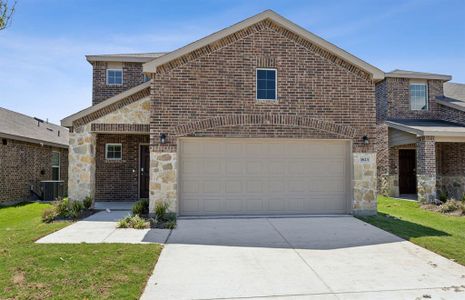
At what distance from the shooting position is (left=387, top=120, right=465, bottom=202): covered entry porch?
15273mm

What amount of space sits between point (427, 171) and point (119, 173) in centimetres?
1311

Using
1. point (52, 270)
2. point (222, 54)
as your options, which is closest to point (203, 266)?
point (52, 270)

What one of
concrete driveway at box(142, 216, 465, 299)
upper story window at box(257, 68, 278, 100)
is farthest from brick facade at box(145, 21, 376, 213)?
concrete driveway at box(142, 216, 465, 299)

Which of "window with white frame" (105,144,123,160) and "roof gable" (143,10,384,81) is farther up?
"roof gable" (143,10,384,81)

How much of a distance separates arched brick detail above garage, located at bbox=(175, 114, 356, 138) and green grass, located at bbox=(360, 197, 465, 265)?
2.90 m

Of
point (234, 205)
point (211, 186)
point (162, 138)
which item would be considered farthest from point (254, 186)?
point (162, 138)

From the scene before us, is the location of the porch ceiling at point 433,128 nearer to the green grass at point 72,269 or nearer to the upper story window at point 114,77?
the green grass at point 72,269

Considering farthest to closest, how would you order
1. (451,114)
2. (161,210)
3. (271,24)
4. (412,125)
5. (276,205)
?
1. (451,114)
2. (412,125)
3. (271,24)
4. (276,205)
5. (161,210)

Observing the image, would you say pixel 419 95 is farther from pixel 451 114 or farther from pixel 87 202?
pixel 87 202

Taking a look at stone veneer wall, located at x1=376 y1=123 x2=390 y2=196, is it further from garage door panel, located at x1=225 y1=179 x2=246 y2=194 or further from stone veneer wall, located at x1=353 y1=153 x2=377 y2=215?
garage door panel, located at x1=225 y1=179 x2=246 y2=194

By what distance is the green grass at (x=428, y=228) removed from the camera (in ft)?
25.3

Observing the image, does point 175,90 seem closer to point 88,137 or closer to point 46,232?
point 88,137

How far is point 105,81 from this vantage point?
16109 millimetres

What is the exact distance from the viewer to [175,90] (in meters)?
11.0
